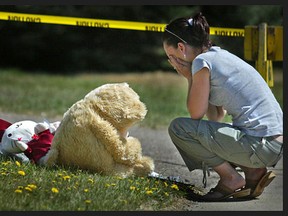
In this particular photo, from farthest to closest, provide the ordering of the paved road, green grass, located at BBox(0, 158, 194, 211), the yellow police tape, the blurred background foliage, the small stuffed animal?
the blurred background foliage, the yellow police tape, the small stuffed animal, the paved road, green grass, located at BBox(0, 158, 194, 211)

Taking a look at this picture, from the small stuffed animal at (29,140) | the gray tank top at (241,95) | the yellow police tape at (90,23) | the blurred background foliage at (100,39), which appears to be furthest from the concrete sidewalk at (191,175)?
the blurred background foliage at (100,39)

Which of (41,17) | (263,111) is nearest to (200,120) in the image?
(263,111)

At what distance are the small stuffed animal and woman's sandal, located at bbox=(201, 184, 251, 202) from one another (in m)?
1.32

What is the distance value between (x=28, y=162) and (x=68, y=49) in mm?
11039

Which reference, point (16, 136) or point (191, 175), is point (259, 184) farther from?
point (16, 136)

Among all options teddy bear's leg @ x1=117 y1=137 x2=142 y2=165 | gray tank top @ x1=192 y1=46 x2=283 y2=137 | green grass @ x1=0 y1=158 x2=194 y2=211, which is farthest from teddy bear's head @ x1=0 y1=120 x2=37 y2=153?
gray tank top @ x1=192 y1=46 x2=283 y2=137

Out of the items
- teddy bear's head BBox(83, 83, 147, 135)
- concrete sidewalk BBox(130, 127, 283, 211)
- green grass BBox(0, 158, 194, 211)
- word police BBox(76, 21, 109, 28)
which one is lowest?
concrete sidewalk BBox(130, 127, 283, 211)

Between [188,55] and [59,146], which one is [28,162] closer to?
[59,146]

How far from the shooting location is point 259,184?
4246 mm

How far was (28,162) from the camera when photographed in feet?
14.9

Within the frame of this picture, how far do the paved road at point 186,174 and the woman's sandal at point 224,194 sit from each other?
58mm

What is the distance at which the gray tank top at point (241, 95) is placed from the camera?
407cm

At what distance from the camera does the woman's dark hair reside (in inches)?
166

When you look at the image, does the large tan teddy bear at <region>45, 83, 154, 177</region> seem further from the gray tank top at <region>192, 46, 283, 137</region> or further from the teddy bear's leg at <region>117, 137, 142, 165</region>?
the gray tank top at <region>192, 46, 283, 137</region>
